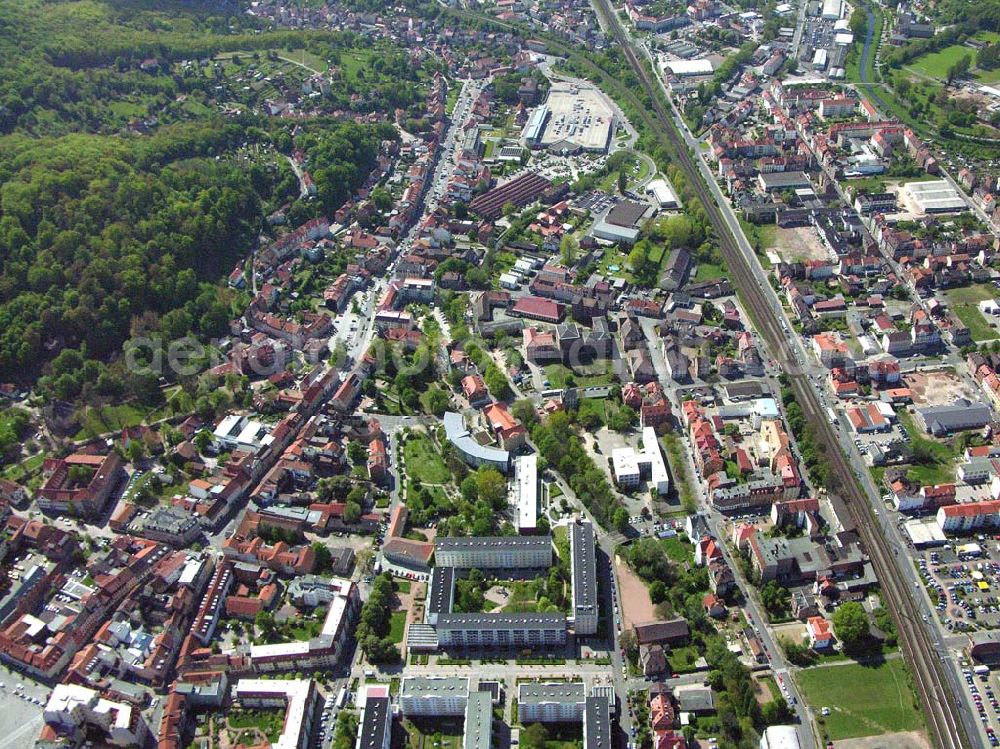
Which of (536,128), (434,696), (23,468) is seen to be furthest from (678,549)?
(536,128)

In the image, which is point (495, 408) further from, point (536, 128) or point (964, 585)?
point (536, 128)

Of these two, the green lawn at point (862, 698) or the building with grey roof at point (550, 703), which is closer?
the green lawn at point (862, 698)

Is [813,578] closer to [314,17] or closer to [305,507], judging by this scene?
[305,507]

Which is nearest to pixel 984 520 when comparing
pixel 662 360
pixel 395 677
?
pixel 662 360

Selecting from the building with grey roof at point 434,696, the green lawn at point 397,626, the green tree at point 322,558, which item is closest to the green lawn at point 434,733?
the building with grey roof at point 434,696

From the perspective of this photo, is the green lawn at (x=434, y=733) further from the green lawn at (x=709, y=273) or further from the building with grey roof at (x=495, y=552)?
the green lawn at (x=709, y=273)

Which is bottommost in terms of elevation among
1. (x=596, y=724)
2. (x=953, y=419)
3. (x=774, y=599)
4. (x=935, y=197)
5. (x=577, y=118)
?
(x=577, y=118)

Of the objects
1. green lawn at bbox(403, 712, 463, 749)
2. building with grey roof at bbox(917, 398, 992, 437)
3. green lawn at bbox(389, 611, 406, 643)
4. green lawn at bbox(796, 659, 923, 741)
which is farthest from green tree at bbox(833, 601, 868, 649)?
green lawn at bbox(389, 611, 406, 643)

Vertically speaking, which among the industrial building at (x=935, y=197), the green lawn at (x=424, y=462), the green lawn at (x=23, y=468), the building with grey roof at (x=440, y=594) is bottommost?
the green lawn at (x=23, y=468)
